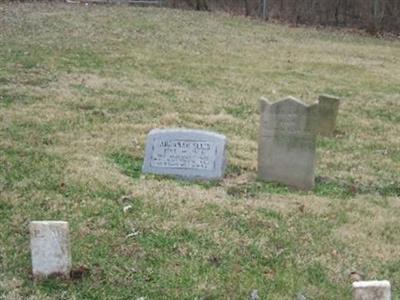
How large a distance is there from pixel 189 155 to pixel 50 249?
9.46ft

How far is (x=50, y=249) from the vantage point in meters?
5.11

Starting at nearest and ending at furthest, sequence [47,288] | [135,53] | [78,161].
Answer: [47,288] → [78,161] → [135,53]

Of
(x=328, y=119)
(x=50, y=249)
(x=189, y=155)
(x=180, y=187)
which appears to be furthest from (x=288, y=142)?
(x=50, y=249)

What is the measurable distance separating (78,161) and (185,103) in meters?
4.19

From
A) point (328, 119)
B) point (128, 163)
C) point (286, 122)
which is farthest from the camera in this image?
point (328, 119)

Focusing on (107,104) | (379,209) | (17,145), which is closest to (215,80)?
(107,104)

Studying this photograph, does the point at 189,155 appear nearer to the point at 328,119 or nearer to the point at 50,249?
the point at 50,249

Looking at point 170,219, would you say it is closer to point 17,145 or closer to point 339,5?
point 17,145

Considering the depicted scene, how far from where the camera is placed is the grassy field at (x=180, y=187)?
17.9 feet

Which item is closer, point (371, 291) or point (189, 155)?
point (371, 291)

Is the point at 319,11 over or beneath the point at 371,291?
over

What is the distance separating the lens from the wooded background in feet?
103

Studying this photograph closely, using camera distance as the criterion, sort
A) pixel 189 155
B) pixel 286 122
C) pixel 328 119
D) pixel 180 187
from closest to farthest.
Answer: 1. pixel 180 187
2. pixel 286 122
3. pixel 189 155
4. pixel 328 119

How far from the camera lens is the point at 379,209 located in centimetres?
723
